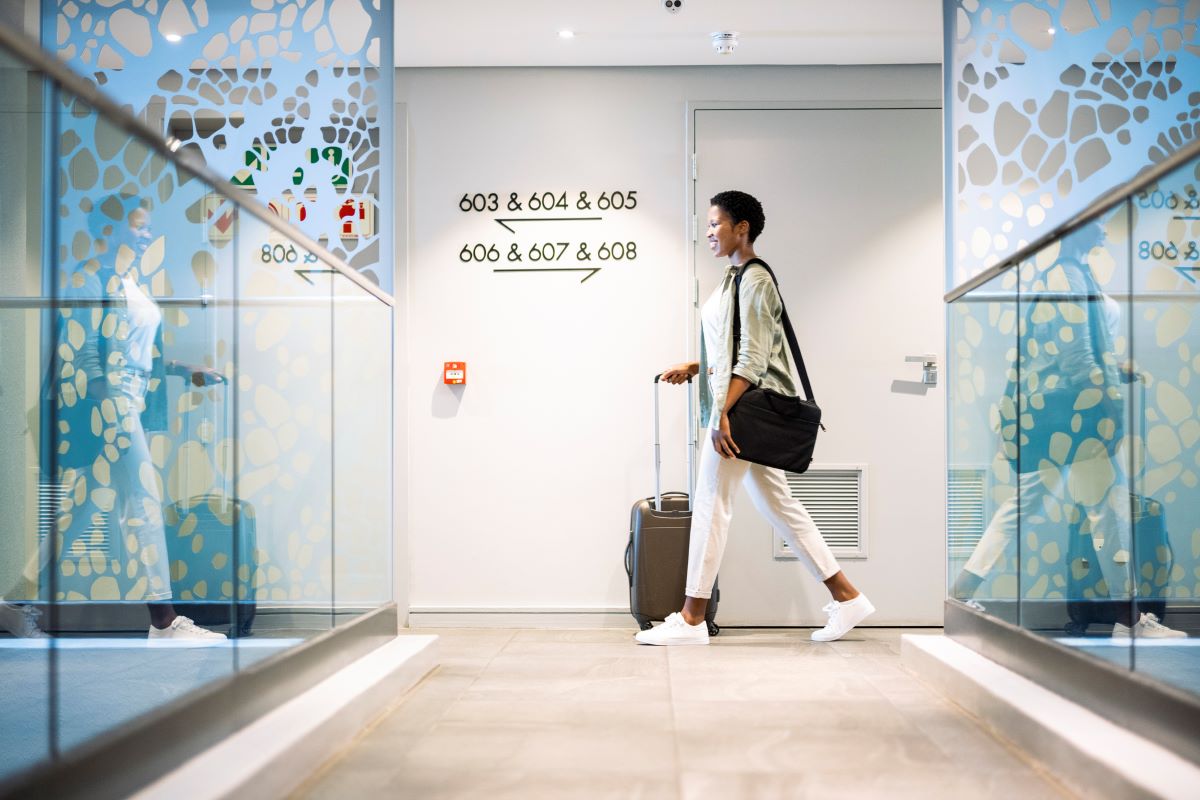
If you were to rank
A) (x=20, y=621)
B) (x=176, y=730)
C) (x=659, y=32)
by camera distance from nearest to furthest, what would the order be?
1. (x=176, y=730)
2. (x=20, y=621)
3. (x=659, y=32)

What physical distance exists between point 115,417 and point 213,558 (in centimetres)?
45

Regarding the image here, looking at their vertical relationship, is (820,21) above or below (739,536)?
above

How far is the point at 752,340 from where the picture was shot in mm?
3967

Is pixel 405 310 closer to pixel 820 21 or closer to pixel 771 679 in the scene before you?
pixel 820 21

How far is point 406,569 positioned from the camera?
490cm

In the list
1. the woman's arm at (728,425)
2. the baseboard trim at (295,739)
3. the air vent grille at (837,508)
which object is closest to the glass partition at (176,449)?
the baseboard trim at (295,739)

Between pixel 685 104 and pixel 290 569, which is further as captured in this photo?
pixel 685 104

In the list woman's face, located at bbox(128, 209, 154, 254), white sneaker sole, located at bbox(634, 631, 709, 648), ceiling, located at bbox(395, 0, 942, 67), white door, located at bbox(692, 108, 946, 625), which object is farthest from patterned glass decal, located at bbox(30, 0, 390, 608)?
white door, located at bbox(692, 108, 946, 625)

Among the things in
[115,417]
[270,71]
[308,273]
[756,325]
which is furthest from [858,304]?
[115,417]

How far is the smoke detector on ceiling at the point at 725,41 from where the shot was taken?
14.8ft

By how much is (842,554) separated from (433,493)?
5.63 ft

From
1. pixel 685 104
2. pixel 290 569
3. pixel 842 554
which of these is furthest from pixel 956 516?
pixel 685 104

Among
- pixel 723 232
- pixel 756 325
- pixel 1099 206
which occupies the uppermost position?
pixel 723 232

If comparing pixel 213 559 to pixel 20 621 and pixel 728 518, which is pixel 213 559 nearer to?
pixel 20 621
